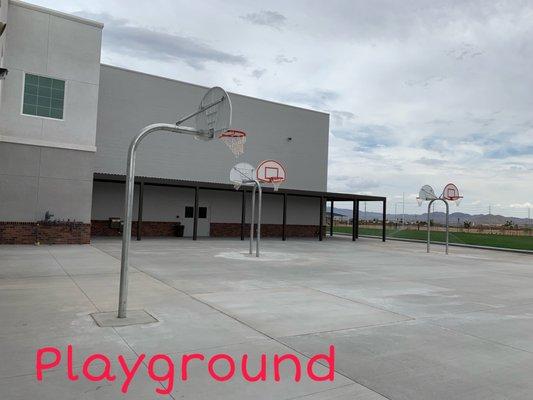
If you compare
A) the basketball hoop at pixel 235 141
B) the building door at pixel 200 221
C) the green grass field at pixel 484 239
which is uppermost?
the basketball hoop at pixel 235 141

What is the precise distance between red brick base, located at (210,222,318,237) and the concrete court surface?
52.3ft

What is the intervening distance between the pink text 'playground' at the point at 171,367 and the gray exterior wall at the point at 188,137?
21.0 meters

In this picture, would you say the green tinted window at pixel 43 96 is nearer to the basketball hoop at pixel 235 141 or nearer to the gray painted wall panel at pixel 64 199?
the gray painted wall panel at pixel 64 199

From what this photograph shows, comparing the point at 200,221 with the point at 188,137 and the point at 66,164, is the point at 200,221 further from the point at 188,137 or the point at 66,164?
the point at 66,164

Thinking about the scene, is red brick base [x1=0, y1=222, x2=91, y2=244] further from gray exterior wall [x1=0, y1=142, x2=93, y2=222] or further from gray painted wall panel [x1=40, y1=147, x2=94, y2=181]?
gray painted wall panel [x1=40, y1=147, x2=94, y2=181]

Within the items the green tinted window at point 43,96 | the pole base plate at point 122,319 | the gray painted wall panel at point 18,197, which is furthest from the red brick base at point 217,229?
the pole base plate at point 122,319

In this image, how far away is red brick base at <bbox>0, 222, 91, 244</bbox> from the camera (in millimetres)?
17719

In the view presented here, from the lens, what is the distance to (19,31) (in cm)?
1831

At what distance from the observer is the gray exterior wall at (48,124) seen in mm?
17953

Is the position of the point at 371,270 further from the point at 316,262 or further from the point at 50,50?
the point at 50,50

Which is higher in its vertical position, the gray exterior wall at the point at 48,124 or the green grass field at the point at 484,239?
the gray exterior wall at the point at 48,124

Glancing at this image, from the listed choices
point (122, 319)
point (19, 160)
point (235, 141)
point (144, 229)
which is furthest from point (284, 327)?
point (144, 229)

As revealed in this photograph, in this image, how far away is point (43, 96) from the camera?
18.8m

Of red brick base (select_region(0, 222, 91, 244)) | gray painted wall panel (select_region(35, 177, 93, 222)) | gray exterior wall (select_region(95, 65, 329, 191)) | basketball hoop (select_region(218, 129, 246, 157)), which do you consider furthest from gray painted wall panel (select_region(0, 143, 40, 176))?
basketball hoop (select_region(218, 129, 246, 157))
